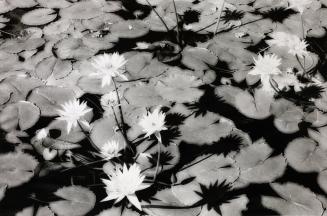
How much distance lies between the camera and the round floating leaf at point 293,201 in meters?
0.99

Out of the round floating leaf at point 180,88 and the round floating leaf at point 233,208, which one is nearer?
the round floating leaf at point 233,208

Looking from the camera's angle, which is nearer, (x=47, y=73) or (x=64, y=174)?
(x=64, y=174)

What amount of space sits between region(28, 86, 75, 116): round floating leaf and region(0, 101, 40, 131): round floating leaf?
1.1 inches

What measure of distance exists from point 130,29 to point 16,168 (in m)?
0.86

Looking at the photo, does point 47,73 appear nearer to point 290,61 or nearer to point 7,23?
point 7,23

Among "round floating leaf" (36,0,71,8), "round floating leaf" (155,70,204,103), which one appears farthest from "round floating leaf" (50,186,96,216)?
"round floating leaf" (36,0,71,8)

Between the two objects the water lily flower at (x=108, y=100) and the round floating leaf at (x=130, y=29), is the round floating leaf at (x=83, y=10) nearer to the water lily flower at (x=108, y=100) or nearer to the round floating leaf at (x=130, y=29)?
the round floating leaf at (x=130, y=29)

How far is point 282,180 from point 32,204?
830mm

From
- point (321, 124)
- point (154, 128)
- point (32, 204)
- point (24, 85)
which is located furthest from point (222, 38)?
point (32, 204)

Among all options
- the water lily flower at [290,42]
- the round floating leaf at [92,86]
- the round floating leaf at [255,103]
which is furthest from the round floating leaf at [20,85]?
the water lily flower at [290,42]

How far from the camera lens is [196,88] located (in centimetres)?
130

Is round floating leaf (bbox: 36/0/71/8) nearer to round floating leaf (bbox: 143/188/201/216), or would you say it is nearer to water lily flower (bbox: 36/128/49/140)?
water lily flower (bbox: 36/128/49/140)

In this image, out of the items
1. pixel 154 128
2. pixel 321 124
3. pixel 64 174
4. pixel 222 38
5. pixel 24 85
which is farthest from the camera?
pixel 222 38

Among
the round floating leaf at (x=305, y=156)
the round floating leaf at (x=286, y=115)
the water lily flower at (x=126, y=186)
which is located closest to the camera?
the water lily flower at (x=126, y=186)
